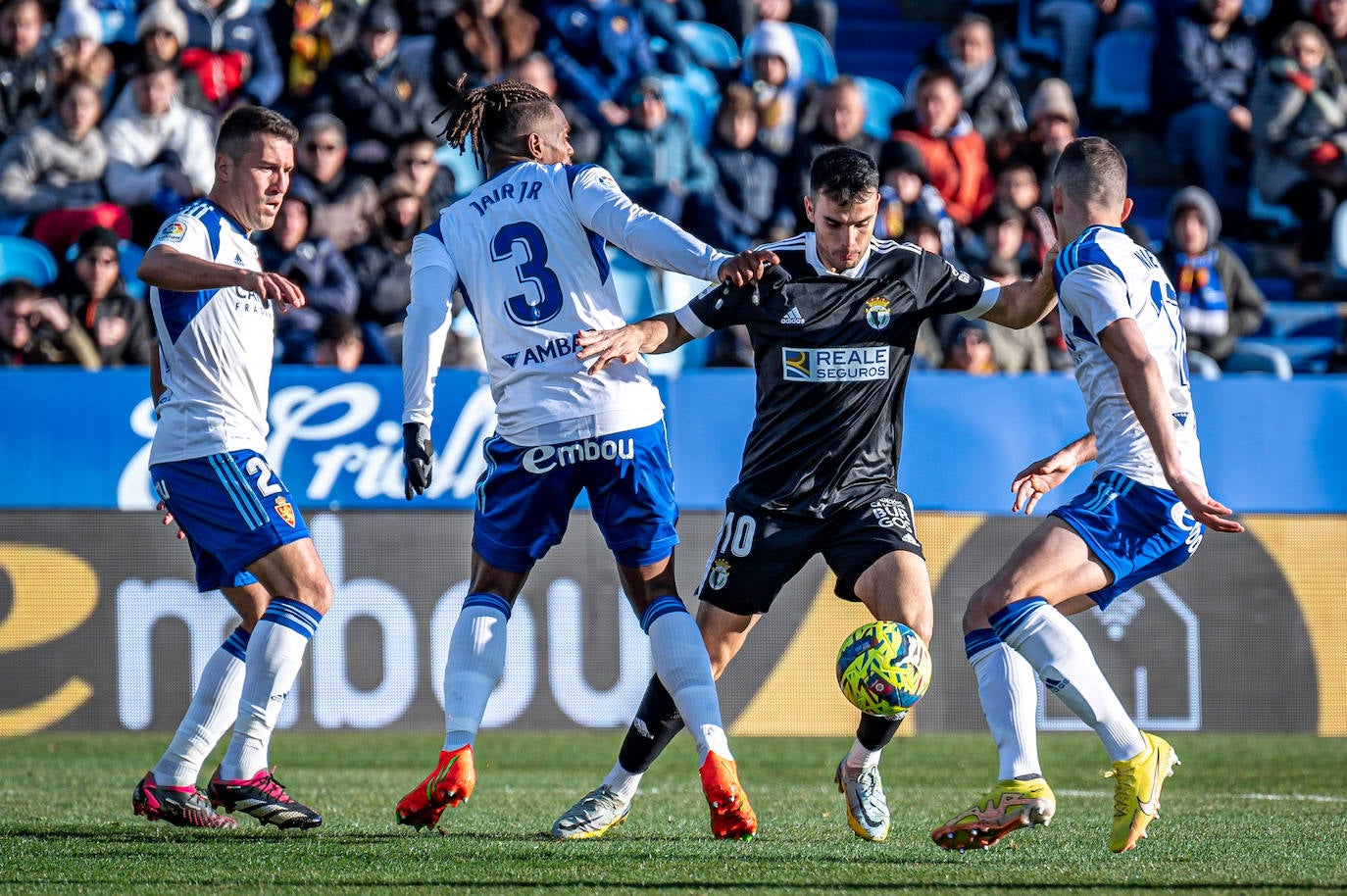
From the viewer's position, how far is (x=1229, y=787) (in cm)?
807

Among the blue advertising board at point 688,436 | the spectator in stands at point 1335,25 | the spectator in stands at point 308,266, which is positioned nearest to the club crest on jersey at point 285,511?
the blue advertising board at point 688,436

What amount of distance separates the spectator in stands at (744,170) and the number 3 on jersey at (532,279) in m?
7.71

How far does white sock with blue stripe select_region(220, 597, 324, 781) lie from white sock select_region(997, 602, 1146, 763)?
2475 millimetres

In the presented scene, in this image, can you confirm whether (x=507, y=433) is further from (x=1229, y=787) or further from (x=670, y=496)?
(x=1229, y=787)

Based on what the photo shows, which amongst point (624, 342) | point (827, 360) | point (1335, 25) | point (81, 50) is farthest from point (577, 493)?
point (1335, 25)

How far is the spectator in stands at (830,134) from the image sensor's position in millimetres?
13367

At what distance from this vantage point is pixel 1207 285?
12.8 meters

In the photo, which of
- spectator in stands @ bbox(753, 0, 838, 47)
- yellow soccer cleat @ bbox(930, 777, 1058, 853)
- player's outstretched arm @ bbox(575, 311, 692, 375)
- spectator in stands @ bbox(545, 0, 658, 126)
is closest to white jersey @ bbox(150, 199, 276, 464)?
player's outstretched arm @ bbox(575, 311, 692, 375)

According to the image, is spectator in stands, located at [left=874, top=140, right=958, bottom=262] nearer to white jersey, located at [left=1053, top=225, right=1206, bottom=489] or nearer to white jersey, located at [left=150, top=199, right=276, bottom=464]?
white jersey, located at [left=1053, top=225, right=1206, bottom=489]

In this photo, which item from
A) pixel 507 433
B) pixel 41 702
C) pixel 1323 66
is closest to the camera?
pixel 507 433

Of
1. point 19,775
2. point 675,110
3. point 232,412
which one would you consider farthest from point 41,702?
point 675,110

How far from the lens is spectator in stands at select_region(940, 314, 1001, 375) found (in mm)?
11805

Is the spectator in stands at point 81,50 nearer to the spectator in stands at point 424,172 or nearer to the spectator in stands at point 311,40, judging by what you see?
the spectator in stands at point 311,40

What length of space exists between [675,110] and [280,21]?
353 cm
